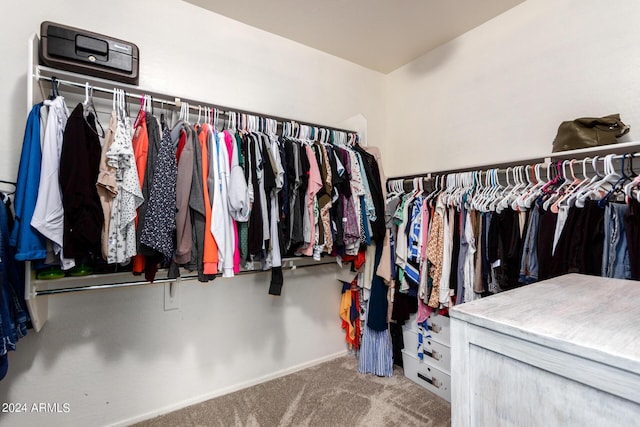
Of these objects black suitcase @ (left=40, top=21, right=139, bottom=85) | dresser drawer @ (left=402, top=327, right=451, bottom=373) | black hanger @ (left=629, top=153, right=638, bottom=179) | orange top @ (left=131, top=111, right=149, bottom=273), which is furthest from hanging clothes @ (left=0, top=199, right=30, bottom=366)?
black hanger @ (left=629, top=153, right=638, bottom=179)

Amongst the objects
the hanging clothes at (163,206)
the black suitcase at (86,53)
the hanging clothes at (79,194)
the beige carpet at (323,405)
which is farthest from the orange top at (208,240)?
the beige carpet at (323,405)

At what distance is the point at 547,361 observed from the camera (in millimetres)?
534

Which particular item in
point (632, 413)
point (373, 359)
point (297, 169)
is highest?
point (297, 169)

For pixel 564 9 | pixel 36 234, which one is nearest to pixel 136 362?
pixel 36 234

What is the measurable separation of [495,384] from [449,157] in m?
2.04

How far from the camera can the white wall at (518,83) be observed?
156 cm

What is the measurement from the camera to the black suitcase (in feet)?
4.28

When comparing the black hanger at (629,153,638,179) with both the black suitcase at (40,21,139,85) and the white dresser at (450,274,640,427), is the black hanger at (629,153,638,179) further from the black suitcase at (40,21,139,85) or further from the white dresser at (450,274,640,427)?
the black suitcase at (40,21,139,85)

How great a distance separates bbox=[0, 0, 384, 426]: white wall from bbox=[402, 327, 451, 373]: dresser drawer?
2.01 ft

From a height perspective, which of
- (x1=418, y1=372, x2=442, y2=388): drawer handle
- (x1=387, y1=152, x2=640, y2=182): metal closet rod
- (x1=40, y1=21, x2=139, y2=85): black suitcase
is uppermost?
(x1=40, y1=21, x2=139, y2=85): black suitcase

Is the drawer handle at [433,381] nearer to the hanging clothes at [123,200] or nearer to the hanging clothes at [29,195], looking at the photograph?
the hanging clothes at [123,200]

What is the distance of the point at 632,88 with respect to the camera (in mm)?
1509

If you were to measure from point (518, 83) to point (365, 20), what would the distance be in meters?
1.13

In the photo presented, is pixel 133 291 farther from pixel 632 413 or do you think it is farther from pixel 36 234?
pixel 632 413
